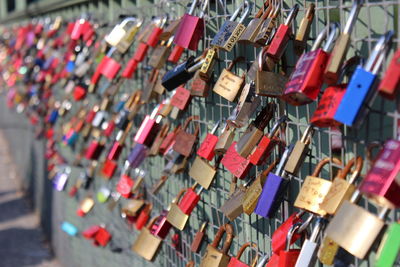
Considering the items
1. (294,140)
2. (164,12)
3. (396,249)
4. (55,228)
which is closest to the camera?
(396,249)

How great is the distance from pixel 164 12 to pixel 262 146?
4.10ft

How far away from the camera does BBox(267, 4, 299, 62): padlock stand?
1.93 metres

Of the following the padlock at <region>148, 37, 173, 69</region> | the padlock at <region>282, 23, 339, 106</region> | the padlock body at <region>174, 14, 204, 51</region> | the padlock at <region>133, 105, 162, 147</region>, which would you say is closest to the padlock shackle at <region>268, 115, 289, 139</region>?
the padlock at <region>282, 23, 339, 106</region>

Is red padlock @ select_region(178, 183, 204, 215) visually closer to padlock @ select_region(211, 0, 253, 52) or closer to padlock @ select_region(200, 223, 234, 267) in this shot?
padlock @ select_region(200, 223, 234, 267)

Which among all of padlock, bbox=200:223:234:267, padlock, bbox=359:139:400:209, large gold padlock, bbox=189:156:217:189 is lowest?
padlock, bbox=200:223:234:267

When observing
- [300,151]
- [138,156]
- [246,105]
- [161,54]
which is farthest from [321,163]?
A: [138,156]

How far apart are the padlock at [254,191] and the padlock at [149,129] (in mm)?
1088

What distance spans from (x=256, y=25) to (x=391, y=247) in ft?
2.81

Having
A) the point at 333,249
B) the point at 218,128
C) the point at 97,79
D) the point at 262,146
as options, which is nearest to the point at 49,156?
the point at 97,79

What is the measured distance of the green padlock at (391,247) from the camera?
1397 millimetres

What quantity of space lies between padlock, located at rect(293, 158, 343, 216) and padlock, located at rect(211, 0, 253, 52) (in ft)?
1.83

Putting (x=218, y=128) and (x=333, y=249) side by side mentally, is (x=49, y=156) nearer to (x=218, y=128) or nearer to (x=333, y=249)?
(x=218, y=128)

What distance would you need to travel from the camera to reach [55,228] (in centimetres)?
649

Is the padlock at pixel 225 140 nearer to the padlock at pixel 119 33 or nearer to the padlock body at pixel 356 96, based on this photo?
the padlock body at pixel 356 96
